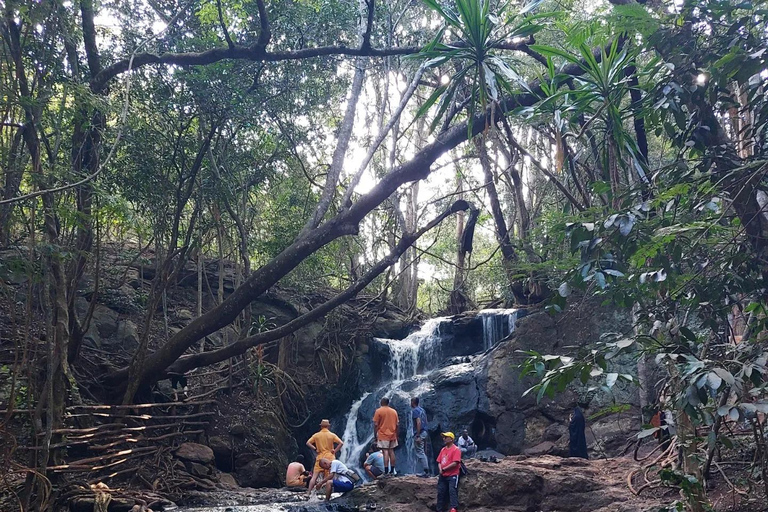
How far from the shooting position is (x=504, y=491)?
25.2 ft

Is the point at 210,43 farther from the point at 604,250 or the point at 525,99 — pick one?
the point at 604,250

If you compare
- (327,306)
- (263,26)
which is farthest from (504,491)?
(263,26)

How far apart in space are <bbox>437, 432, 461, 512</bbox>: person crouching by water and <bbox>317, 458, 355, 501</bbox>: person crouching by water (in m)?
1.49

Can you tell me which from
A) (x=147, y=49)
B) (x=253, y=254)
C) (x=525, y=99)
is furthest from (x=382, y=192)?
(x=253, y=254)

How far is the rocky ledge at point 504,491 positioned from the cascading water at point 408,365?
5.18 metres

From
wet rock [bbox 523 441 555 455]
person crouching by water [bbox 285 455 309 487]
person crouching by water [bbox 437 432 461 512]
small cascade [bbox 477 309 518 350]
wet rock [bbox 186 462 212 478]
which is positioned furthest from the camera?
small cascade [bbox 477 309 518 350]

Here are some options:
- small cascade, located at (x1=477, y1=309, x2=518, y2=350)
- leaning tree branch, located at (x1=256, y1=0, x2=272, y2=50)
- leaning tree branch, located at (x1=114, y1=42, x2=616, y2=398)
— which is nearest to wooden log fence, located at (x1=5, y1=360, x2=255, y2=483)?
leaning tree branch, located at (x1=114, y1=42, x2=616, y2=398)

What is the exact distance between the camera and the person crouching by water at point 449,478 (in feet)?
23.7

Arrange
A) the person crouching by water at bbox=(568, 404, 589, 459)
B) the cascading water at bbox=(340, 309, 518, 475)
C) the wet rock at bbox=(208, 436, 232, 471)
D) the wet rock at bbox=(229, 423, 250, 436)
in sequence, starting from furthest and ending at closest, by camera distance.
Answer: the cascading water at bbox=(340, 309, 518, 475), the wet rock at bbox=(229, 423, 250, 436), the wet rock at bbox=(208, 436, 232, 471), the person crouching by water at bbox=(568, 404, 589, 459)

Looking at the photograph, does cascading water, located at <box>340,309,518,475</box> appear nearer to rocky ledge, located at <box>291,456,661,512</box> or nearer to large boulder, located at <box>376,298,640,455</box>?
large boulder, located at <box>376,298,640,455</box>

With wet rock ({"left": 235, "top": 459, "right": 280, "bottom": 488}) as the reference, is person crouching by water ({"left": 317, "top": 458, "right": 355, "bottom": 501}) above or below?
above

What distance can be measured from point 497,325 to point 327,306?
7536 millimetres

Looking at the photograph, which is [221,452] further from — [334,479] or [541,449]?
[541,449]

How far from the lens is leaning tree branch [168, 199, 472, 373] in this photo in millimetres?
8602
